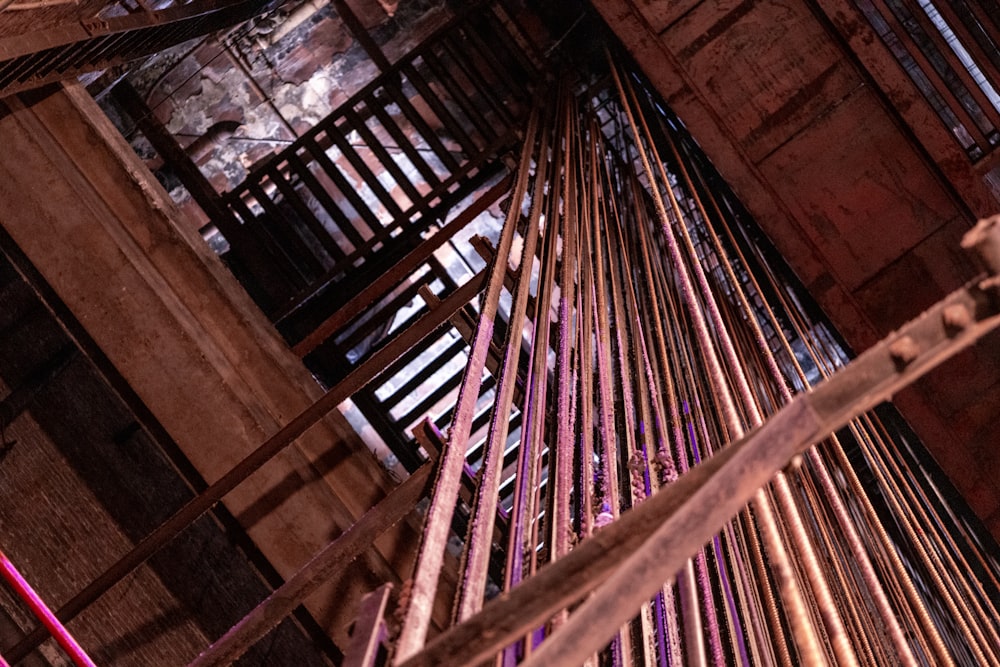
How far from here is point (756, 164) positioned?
7.27 m

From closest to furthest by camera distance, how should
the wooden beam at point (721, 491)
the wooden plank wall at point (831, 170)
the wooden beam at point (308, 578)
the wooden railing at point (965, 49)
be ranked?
the wooden beam at point (721, 491), the wooden beam at point (308, 578), the wooden railing at point (965, 49), the wooden plank wall at point (831, 170)

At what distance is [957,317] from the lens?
4.53ft

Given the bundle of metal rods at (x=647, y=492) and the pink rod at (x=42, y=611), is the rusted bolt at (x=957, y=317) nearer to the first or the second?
the bundle of metal rods at (x=647, y=492)

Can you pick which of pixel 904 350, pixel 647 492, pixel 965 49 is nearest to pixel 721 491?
pixel 904 350

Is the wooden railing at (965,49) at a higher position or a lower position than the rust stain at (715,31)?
lower

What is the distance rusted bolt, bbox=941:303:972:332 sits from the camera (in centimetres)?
137

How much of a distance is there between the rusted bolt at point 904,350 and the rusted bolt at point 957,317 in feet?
0.18

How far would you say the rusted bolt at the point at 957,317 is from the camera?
1374 mm

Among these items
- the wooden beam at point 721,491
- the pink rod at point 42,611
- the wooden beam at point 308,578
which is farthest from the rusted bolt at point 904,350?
the pink rod at point 42,611

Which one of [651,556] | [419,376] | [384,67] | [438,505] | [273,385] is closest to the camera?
[651,556]

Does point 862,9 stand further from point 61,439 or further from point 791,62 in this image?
point 61,439

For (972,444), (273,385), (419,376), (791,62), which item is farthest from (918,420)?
(273,385)

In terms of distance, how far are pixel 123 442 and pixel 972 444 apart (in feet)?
19.6

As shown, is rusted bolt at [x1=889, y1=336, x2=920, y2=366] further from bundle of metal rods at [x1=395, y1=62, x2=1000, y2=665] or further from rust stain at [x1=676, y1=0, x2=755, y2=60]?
rust stain at [x1=676, y1=0, x2=755, y2=60]
